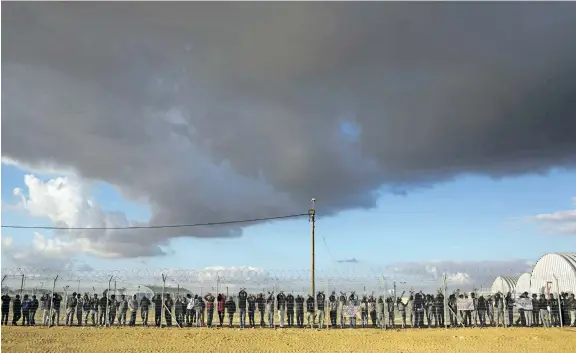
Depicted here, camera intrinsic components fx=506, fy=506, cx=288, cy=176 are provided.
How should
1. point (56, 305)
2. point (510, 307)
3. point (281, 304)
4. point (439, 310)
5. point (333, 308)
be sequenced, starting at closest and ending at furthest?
1. point (281, 304)
2. point (333, 308)
3. point (439, 310)
4. point (56, 305)
5. point (510, 307)

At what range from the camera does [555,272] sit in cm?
3972

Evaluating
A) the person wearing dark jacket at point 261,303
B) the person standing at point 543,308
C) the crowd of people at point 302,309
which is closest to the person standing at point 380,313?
the crowd of people at point 302,309

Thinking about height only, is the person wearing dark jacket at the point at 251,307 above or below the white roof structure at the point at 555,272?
below

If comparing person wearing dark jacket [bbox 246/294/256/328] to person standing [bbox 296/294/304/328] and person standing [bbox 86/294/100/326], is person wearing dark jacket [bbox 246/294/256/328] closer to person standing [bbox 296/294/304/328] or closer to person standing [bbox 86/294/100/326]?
person standing [bbox 296/294/304/328]

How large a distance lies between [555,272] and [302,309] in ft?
87.9

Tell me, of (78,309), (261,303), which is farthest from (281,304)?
(78,309)

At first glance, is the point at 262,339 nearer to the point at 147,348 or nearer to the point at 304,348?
the point at 304,348

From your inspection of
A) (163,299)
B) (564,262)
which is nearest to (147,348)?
(163,299)

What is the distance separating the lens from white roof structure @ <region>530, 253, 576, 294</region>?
37.6 meters

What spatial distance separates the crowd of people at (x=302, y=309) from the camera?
881 inches

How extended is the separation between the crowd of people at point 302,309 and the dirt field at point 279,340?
1.39 m

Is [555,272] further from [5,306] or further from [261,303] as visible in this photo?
[5,306]

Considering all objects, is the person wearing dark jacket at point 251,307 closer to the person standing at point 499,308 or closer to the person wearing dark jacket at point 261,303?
the person wearing dark jacket at point 261,303

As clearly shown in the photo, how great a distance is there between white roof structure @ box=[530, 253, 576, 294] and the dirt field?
18.3 metres
